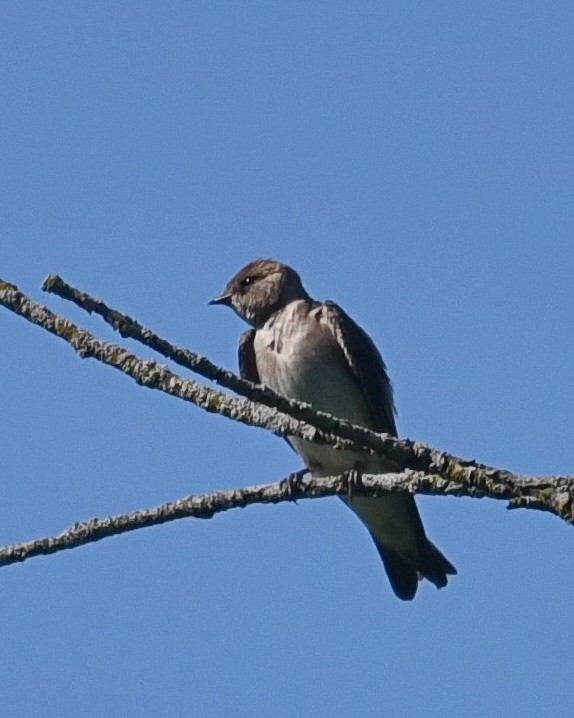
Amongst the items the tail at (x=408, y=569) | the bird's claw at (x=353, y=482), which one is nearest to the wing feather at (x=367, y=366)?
the tail at (x=408, y=569)

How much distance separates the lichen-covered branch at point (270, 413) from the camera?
2.90m

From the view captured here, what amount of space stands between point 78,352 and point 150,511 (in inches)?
19.0

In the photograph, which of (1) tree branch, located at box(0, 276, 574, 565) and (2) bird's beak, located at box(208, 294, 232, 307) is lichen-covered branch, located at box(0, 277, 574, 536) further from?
(2) bird's beak, located at box(208, 294, 232, 307)

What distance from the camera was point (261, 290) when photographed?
9.76 m

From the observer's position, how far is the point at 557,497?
2.73 m

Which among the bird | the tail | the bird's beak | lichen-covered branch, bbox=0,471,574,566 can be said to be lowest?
lichen-covered branch, bbox=0,471,574,566

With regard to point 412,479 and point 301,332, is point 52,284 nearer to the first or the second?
point 412,479

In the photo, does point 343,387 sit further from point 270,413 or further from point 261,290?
point 270,413

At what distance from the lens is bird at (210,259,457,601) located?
27.5 ft

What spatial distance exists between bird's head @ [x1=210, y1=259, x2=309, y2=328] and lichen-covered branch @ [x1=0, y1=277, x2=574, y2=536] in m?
Answer: 5.91

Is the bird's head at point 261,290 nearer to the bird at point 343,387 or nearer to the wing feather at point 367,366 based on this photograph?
the bird at point 343,387

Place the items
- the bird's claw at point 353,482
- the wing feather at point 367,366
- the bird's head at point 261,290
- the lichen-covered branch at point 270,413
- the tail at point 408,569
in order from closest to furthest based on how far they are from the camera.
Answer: the lichen-covered branch at point 270,413
the bird's claw at point 353,482
the wing feather at point 367,366
the tail at point 408,569
the bird's head at point 261,290

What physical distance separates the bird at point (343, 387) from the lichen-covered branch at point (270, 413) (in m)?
4.43

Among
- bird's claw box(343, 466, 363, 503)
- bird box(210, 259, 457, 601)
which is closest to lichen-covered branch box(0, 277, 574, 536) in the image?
bird's claw box(343, 466, 363, 503)
